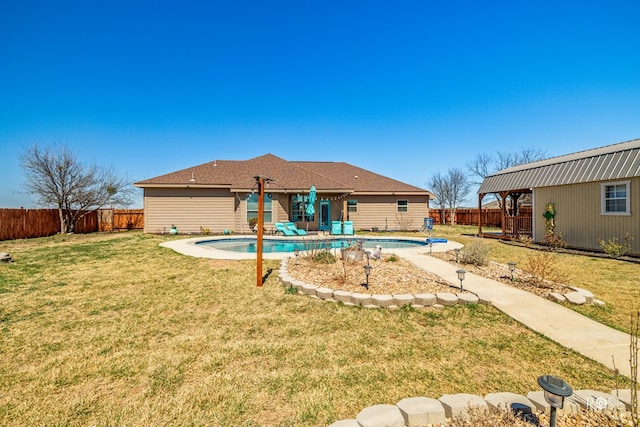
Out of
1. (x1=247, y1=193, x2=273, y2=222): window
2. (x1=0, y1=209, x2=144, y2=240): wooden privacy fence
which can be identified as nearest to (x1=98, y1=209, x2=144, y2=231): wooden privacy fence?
(x1=0, y1=209, x2=144, y2=240): wooden privacy fence

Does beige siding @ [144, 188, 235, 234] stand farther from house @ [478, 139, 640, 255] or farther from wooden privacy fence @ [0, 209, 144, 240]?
house @ [478, 139, 640, 255]

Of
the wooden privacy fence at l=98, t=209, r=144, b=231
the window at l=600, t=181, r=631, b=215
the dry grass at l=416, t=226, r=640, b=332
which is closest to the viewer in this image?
the dry grass at l=416, t=226, r=640, b=332

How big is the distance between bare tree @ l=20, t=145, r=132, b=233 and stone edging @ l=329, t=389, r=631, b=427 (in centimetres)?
2499

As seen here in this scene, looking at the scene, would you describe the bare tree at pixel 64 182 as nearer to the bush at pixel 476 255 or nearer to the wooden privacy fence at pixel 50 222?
the wooden privacy fence at pixel 50 222

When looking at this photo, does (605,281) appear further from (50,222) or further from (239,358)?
(50,222)

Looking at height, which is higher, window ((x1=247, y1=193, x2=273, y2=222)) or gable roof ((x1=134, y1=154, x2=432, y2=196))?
gable roof ((x1=134, y1=154, x2=432, y2=196))

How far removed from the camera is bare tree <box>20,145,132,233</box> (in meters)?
19.1

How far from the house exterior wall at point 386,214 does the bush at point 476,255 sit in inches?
479

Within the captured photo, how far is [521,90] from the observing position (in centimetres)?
1664

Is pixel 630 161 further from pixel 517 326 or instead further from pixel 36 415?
pixel 36 415

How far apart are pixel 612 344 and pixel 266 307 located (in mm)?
4938

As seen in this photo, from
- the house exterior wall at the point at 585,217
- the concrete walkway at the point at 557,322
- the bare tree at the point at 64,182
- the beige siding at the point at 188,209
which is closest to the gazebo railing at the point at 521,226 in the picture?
the house exterior wall at the point at 585,217

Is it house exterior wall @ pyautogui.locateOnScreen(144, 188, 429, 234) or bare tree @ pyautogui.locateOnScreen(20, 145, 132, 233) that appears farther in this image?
bare tree @ pyautogui.locateOnScreen(20, 145, 132, 233)

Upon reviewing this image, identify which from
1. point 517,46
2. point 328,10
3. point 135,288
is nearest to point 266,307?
→ point 135,288
